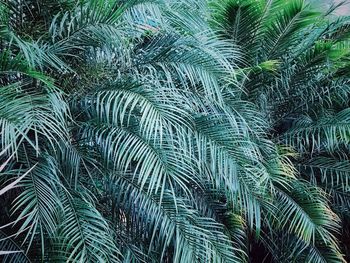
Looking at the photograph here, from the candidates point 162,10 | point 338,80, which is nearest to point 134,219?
point 162,10

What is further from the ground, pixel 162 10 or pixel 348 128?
pixel 162 10

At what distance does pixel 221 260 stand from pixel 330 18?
271 cm

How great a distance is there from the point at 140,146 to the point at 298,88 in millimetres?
1754

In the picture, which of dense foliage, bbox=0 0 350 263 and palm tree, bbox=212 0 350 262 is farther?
palm tree, bbox=212 0 350 262

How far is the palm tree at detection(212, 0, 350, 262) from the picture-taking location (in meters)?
2.89

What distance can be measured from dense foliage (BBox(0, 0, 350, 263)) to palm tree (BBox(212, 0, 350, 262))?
0.02 meters

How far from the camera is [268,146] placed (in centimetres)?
266

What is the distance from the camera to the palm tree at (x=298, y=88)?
9.48ft

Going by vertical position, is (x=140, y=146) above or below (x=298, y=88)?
below

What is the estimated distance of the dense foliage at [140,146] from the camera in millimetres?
1744

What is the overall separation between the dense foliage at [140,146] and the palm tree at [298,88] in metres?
0.02

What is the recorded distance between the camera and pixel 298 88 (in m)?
3.25

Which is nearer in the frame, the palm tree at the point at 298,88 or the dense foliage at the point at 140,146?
the dense foliage at the point at 140,146

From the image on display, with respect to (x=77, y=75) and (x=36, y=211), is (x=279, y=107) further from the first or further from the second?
(x=36, y=211)
